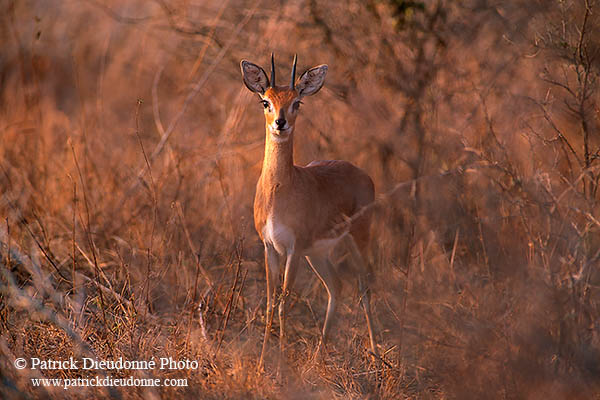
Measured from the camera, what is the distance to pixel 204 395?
409cm

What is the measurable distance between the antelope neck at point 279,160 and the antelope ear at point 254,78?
0.31 meters

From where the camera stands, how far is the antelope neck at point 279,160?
503 cm

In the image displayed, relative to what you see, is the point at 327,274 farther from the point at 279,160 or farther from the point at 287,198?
the point at 279,160

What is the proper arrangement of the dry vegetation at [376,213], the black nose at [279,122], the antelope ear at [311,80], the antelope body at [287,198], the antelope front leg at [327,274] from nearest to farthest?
the dry vegetation at [376,213]
the black nose at [279,122]
the antelope body at [287,198]
the antelope ear at [311,80]
the antelope front leg at [327,274]

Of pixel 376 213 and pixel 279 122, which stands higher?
pixel 279 122

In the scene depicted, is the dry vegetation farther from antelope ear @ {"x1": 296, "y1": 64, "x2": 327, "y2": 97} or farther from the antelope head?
antelope ear @ {"x1": 296, "y1": 64, "x2": 327, "y2": 97}

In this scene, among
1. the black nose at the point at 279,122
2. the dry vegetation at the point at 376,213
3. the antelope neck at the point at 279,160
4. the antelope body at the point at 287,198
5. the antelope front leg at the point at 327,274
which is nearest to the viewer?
the dry vegetation at the point at 376,213

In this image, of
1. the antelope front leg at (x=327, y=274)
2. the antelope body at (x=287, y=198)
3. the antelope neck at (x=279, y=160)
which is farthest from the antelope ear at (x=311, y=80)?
the antelope front leg at (x=327, y=274)

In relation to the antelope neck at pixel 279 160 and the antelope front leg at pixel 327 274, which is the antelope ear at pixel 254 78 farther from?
the antelope front leg at pixel 327 274

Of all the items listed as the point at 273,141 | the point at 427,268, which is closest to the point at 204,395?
the point at 273,141

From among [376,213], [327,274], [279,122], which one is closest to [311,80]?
[279,122]

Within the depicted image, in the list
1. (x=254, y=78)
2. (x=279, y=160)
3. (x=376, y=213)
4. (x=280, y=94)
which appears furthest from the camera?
(x=376, y=213)

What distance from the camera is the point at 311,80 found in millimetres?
5203

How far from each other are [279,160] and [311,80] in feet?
2.14
